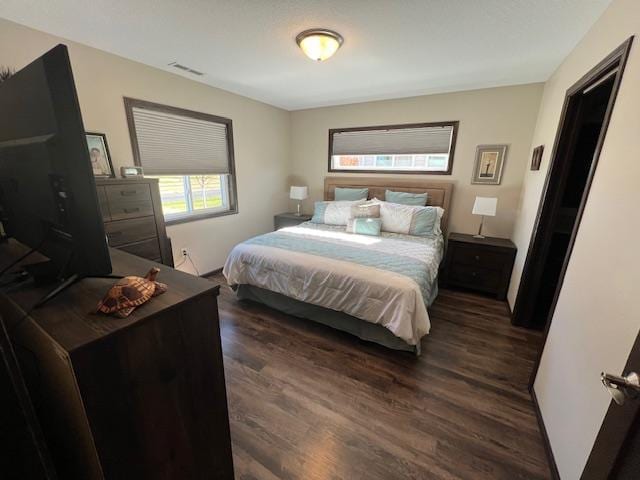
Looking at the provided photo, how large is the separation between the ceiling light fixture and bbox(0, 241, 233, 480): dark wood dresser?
74.5 inches

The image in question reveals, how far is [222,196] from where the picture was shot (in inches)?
143

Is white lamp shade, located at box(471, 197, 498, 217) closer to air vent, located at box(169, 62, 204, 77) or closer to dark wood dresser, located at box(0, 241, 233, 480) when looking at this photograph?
dark wood dresser, located at box(0, 241, 233, 480)

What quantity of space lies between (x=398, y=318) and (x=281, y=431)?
102 cm

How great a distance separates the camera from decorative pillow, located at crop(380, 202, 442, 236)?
3.11 meters

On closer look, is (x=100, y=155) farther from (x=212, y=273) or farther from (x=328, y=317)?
(x=328, y=317)

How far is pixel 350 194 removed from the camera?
382 cm

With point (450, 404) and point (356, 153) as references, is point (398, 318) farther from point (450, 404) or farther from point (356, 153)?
point (356, 153)

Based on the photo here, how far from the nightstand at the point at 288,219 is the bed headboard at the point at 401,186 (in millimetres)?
507

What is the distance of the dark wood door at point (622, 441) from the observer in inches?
23.4

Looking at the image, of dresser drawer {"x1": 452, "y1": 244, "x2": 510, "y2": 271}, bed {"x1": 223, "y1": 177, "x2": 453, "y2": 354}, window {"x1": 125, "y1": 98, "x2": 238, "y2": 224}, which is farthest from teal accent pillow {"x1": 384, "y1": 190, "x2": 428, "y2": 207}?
window {"x1": 125, "y1": 98, "x2": 238, "y2": 224}

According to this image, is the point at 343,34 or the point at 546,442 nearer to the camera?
the point at 546,442

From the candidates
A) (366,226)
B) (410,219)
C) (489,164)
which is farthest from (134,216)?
(489,164)

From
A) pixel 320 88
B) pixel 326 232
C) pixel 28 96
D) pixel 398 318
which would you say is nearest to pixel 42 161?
pixel 28 96

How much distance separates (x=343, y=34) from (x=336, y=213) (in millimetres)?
1964
